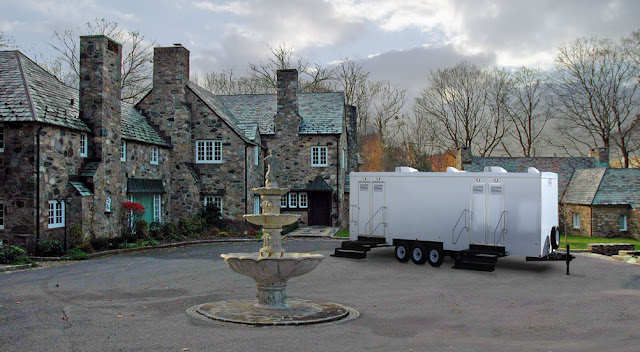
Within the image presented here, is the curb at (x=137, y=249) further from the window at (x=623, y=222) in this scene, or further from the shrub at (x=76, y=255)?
the window at (x=623, y=222)

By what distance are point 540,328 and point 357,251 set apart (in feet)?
37.2

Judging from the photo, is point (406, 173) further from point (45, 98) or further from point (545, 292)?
point (45, 98)

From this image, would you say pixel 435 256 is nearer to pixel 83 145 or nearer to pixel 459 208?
pixel 459 208

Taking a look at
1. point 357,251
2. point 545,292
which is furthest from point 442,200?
point 545,292

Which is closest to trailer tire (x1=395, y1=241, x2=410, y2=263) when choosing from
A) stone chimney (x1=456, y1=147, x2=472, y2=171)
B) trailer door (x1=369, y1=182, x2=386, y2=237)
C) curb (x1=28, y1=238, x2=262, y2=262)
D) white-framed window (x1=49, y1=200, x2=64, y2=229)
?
trailer door (x1=369, y1=182, x2=386, y2=237)

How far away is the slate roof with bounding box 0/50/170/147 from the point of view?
66.2ft

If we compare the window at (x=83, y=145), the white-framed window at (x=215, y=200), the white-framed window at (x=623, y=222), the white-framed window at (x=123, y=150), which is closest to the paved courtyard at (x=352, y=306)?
the window at (x=83, y=145)

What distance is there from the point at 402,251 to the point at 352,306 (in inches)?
325

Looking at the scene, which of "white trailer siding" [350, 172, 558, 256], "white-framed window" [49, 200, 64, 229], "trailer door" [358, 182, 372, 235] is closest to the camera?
"white trailer siding" [350, 172, 558, 256]

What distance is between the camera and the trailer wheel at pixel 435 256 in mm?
19234

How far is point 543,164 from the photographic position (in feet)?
139

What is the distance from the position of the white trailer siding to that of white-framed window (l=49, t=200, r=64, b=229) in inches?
446

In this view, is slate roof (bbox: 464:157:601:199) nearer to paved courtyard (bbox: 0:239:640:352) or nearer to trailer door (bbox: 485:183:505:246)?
paved courtyard (bbox: 0:239:640:352)

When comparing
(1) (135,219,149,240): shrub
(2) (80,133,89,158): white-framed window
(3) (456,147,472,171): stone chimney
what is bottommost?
(1) (135,219,149,240): shrub
